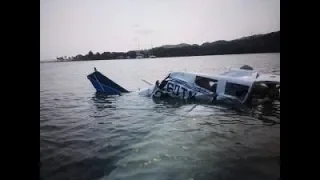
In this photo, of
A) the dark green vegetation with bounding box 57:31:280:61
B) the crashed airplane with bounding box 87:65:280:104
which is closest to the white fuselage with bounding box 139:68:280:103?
the crashed airplane with bounding box 87:65:280:104

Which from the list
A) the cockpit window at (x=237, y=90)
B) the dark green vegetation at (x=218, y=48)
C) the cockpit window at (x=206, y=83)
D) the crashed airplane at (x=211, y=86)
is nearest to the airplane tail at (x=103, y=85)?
the crashed airplane at (x=211, y=86)

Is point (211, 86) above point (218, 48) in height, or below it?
below

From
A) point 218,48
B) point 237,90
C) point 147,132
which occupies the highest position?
point 218,48

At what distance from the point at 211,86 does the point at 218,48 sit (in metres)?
0.25

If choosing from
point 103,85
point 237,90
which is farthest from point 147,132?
point 237,90

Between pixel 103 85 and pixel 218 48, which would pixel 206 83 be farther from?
pixel 103 85

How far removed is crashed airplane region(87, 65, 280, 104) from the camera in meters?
2.16

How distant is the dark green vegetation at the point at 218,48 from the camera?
7.23ft

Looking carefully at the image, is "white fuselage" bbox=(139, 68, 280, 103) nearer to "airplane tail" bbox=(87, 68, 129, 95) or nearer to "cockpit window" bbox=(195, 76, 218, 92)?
"cockpit window" bbox=(195, 76, 218, 92)

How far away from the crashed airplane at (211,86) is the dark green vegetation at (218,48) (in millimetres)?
117

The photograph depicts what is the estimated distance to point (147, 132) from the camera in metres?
2.14

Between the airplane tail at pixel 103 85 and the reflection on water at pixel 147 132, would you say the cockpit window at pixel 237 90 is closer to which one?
the reflection on water at pixel 147 132

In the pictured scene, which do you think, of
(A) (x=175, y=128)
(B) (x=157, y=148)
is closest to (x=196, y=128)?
(A) (x=175, y=128)
